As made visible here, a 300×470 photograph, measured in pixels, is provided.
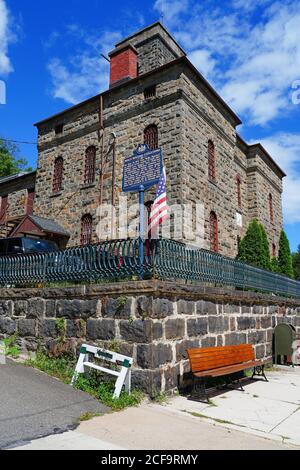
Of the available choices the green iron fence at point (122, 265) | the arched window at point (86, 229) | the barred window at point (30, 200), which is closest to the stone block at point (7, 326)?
the green iron fence at point (122, 265)

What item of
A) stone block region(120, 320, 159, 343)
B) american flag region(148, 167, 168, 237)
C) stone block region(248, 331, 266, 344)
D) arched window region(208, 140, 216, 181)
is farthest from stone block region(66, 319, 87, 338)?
arched window region(208, 140, 216, 181)

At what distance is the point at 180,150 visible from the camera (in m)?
14.1

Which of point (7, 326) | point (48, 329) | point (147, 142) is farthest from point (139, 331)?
point (147, 142)

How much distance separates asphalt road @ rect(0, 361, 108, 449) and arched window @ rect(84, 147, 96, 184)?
11.5m

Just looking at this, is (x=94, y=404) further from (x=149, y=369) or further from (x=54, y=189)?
(x=54, y=189)

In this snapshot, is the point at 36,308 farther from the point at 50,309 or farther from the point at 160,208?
the point at 160,208

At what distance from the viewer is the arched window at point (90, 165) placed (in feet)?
57.1

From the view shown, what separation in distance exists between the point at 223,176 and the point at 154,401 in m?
13.2

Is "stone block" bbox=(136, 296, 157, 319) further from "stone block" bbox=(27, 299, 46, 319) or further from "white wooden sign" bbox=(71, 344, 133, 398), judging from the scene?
"stone block" bbox=(27, 299, 46, 319)

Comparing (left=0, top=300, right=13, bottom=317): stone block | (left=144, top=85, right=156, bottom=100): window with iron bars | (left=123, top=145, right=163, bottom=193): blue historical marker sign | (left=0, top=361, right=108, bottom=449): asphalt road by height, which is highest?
(left=144, top=85, right=156, bottom=100): window with iron bars

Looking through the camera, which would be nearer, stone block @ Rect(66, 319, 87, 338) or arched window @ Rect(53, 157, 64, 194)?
stone block @ Rect(66, 319, 87, 338)

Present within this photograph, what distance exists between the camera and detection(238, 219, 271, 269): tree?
17656mm

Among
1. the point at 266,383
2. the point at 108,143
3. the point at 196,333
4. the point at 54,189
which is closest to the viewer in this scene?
the point at 196,333
